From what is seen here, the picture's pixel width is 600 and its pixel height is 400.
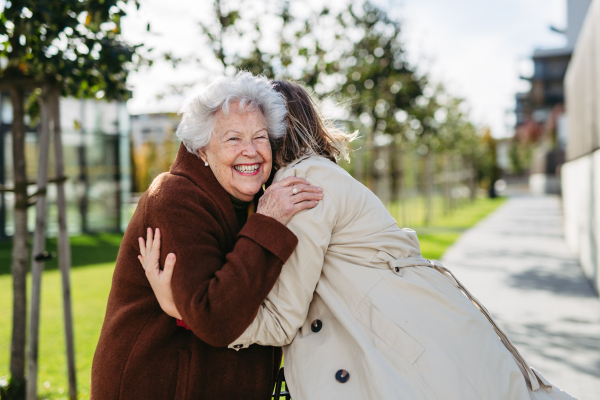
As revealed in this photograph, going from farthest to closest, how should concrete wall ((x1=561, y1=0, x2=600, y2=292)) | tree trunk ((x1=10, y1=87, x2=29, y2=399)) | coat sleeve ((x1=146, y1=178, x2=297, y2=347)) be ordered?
concrete wall ((x1=561, y1=0, x2=600, y2=292)), tree trunk ((x1=10, y1=87, x2=29, y2=399)), coat sleeve ((x1=146, y1=178, x2=297, y2=347))

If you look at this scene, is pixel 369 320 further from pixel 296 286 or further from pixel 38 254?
pixel 38 254

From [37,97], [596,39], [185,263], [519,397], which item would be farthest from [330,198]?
[596,39]

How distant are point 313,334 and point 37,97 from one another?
3.60 metres

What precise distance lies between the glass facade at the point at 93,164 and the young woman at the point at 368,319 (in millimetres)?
15632

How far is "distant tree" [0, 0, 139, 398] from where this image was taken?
321 centimetres

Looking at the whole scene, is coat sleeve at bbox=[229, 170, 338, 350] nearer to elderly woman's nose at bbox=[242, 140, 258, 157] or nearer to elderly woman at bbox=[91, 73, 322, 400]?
elderly woman at bbox=[91, 73, 322, 400]

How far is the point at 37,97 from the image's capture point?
14.6 feet

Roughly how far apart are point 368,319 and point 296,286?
0.95 feet

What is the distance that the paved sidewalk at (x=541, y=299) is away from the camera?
14.9ft

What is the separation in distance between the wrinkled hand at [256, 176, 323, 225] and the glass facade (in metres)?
15.6

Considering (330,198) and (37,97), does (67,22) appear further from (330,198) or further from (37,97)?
(330,198)

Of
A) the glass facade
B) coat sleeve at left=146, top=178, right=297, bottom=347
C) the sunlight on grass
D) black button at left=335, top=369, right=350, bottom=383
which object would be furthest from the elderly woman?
the glass facade

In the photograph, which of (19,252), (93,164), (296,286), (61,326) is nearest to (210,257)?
(296,286)

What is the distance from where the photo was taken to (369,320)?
1915 millimetres
